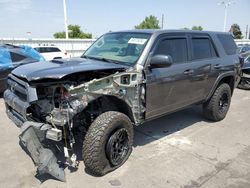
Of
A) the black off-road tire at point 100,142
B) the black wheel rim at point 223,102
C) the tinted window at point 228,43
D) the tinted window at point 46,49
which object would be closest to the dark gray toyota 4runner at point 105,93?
the black off-road tire at point 100,142

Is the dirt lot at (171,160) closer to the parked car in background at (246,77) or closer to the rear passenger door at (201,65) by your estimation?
the rear passenger door at (201,65)

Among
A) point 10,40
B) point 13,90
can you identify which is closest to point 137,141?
point 13,90

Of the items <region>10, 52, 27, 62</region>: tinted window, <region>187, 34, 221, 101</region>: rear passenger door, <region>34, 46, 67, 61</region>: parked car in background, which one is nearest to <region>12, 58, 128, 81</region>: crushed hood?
<region>187, 34, 221, 101</region>: rear passenger door

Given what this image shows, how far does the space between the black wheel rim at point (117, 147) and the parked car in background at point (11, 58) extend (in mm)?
4759

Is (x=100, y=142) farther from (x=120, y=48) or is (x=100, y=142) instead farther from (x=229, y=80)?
(x=229, y=80)

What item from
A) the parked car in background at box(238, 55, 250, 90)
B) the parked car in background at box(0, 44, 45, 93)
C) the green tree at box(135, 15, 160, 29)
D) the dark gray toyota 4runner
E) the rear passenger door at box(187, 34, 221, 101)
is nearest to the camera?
the dark gray toyota 4runner

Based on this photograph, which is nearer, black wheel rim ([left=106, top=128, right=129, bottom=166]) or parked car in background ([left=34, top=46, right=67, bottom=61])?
black wheel rim ([left=106, top=128, right=129, bottom=166])

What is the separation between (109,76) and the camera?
331 cm

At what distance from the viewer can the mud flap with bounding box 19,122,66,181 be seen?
9.67 feet

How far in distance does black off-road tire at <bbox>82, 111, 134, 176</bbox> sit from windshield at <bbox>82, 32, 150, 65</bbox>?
0.93 m

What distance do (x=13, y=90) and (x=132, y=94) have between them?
5.63 feet

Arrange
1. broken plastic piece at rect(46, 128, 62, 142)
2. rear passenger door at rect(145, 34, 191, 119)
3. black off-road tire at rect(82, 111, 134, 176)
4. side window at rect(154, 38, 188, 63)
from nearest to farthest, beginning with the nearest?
broken plastic piece at rect(46, 128, 62, 142) < black off-road tire at rect(82, 111, 134, 176) < rear passenger door at rect(145, 34, 191, 119) < side window at rect(154, 38, 188, 63)

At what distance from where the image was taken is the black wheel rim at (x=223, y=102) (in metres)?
5.58

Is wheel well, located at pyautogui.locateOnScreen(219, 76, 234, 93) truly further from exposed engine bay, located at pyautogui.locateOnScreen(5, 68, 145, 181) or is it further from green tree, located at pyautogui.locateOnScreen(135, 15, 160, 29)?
green tree, located at pyautogui.locateOnScreen(135, 15, 160, 29)
